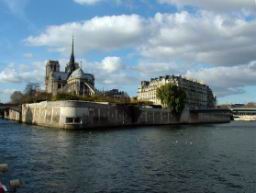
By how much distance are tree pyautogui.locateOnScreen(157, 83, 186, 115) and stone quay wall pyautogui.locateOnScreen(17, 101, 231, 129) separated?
275 centimetres

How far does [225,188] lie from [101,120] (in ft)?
276

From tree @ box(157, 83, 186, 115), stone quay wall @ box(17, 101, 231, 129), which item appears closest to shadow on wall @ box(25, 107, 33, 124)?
stone quay wall @ box(17, 101, 231, 129)

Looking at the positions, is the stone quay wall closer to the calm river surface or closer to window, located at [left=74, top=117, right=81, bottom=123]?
window, located at [left=74, top=117, right=81, bottom=123]

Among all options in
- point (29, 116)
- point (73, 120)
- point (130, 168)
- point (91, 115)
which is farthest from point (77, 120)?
point (130, 168)

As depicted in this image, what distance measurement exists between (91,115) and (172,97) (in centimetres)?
5046

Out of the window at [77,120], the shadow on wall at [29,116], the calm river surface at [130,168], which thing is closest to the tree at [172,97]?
the shadow on wall at [29,116]

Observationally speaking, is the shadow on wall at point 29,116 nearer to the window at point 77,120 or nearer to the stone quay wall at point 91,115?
the stone quay wall at point 91,115

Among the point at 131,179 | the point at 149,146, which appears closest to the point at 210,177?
the point at 131,179

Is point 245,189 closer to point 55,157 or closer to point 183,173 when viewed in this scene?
point 183,173

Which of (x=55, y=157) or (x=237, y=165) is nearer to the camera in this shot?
(x=237, y=165)

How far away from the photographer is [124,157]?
164ft

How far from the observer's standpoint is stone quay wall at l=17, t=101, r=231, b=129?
106 meters

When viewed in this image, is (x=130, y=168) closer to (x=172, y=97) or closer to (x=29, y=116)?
(x=29, y=116)

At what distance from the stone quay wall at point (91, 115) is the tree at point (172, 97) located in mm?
2749
